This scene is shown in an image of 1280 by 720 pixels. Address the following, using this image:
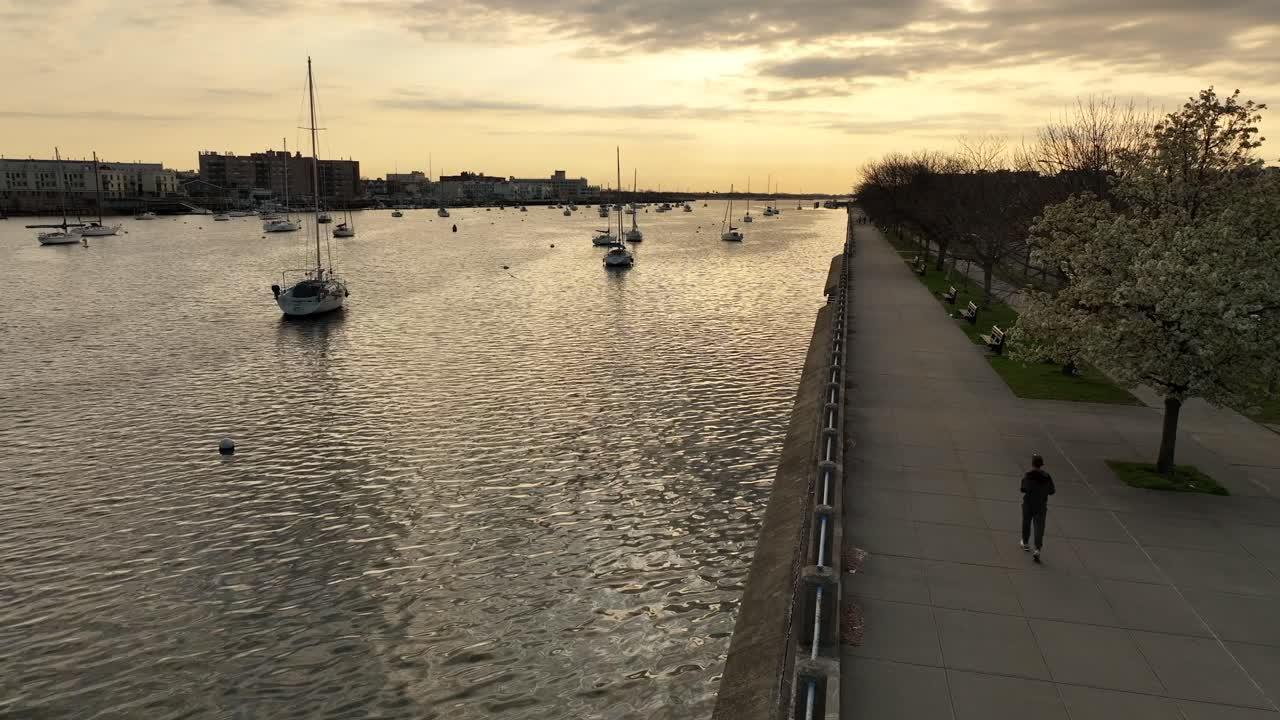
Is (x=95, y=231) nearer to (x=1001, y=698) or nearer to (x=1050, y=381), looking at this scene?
(x=1050, y=381)

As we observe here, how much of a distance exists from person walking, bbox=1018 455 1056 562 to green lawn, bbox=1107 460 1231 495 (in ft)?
16.7

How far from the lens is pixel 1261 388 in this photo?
1644 cm

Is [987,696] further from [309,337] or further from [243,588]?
[309,337]

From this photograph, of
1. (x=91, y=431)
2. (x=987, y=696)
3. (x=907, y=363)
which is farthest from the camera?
(x=907, y=363)

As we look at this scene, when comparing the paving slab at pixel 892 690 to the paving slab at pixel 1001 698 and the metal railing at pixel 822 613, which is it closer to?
the paving slab at pixel 1001 698

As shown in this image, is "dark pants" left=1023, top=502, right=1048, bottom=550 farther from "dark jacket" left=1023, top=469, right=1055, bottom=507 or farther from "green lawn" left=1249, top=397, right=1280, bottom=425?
"green lawn" left=1249, top=397, right=1280, bottom=425

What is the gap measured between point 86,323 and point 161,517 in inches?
1473

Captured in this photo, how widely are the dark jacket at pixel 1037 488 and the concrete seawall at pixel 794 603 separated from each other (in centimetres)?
304

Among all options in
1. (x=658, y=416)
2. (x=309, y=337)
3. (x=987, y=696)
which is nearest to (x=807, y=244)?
(x=309, y=337)

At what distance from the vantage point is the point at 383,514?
2038 centimetres

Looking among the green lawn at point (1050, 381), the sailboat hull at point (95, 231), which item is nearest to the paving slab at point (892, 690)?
the green lawn at point (1050, 381)

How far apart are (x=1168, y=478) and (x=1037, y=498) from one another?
621 centimetres

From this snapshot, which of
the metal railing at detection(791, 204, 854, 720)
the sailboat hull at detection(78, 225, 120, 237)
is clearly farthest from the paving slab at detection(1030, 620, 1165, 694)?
the sailboat hull at detection(78, 225, 120, 237)

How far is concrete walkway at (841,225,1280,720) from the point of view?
9.78 metres
